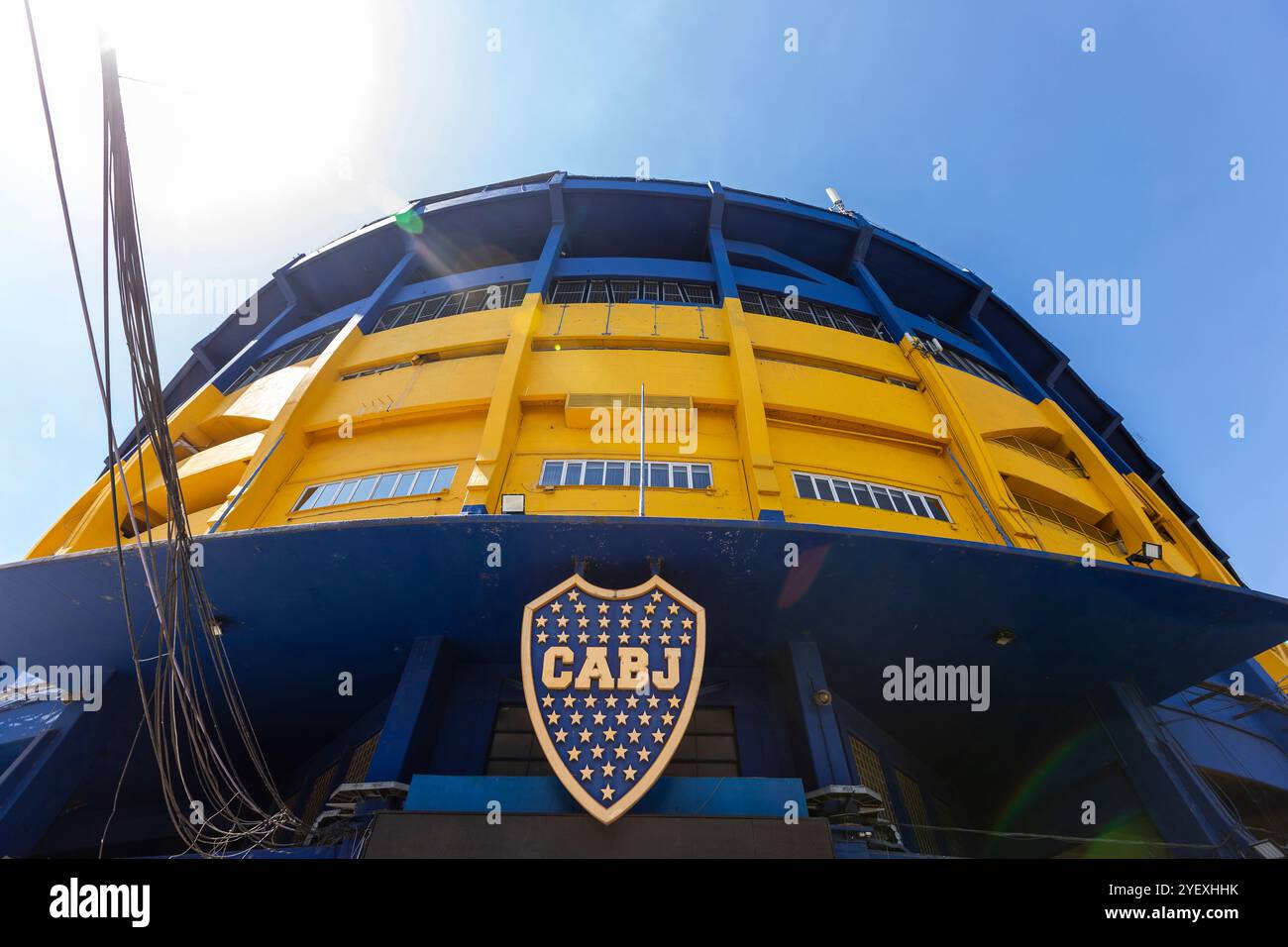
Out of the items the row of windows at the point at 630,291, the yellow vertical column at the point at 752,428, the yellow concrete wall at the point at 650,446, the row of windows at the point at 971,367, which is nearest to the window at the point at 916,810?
the yellow concrete wall at the point at 650,446

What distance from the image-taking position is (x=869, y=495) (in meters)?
12.2

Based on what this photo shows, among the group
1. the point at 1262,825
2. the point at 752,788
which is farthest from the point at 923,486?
the point at 1262,825

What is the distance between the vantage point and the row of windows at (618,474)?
11812 mm

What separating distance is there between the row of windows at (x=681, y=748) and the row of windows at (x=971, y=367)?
12.0 m

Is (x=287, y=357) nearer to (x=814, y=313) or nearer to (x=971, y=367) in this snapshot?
(x=814, y=313)

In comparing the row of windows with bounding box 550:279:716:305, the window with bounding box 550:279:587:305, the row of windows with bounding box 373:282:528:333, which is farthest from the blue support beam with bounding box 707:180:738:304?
the row of windows with bounding box 373:282:528:333

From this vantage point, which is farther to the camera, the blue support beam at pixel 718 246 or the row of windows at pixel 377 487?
the blue support beam at pixel 718 246

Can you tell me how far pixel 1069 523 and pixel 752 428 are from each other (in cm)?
880

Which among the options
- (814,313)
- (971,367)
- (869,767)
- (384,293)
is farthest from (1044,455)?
(384,293)

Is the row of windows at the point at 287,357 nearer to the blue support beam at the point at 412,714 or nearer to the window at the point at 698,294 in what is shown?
the window at the point at 698,294

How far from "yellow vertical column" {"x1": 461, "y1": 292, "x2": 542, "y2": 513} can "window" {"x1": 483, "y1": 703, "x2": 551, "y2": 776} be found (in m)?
3.16

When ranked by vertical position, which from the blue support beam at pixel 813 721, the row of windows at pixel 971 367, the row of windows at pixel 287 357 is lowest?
the blue support beam at pixel 813 721
